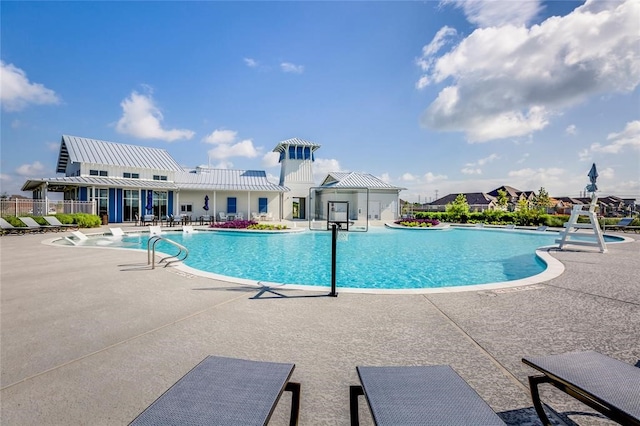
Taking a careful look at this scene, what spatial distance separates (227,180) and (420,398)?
2961cm

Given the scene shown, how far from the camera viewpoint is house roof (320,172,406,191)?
29453 mm

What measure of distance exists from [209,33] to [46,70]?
47.0ft

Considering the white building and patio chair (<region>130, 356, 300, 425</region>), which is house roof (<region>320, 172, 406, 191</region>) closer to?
the white building

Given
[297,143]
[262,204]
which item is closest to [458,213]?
[297,143]

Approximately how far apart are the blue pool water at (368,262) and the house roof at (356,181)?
14547mm

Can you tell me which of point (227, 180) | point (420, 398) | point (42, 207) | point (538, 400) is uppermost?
point (227, 180)

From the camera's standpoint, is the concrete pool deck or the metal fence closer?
the concrete pool deck

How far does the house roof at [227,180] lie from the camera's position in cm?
2698

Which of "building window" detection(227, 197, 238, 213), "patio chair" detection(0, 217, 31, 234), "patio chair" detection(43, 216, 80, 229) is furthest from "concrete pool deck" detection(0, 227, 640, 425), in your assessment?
"building window" detection(227, 197, 238, 213)

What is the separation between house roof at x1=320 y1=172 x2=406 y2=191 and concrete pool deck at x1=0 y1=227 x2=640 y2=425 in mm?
23711

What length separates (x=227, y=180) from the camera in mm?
29281

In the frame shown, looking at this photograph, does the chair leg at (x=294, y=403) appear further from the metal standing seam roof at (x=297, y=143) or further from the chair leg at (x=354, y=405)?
the metal standing seam roof at (x=297, y=143)

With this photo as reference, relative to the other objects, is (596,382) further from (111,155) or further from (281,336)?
(111,155)

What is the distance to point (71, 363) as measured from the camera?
9.30 ft
